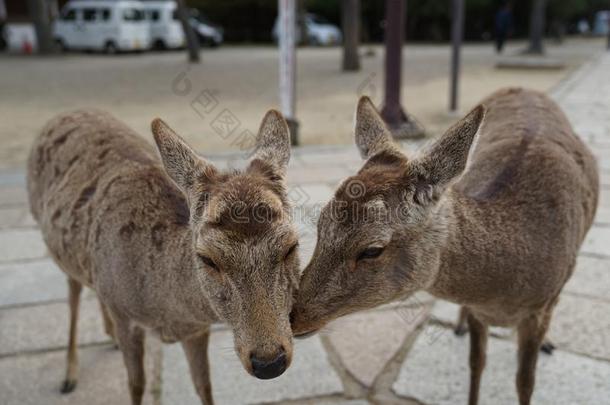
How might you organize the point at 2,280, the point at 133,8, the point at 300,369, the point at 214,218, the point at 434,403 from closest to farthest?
the point at 214,218, the point at 434,403, the point at 300,369, the point at 2,280, the point at 133,8

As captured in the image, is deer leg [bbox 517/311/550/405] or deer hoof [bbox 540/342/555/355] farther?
deer hoof [bbox 540/342/555/355]

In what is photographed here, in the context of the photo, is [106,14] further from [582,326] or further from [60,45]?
[582,326]

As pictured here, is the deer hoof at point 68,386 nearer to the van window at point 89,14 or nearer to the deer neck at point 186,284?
the deer neck at point 186,284

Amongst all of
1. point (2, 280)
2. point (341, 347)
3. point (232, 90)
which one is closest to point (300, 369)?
point (341, 347)

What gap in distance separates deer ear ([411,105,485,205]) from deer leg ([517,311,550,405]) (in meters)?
0.95

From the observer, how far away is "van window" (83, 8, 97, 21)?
27.4m

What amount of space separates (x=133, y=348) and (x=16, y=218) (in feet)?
11.5

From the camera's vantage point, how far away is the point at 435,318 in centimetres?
382

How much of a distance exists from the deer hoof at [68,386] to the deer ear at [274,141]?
1.82 m

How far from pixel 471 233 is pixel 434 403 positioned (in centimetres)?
107

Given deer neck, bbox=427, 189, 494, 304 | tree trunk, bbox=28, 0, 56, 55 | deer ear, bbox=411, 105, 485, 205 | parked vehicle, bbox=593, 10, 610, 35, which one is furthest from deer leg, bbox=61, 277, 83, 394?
parked vehicle, bbox=593, 10, 610, 35

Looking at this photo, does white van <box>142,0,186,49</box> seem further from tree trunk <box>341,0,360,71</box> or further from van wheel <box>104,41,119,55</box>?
tree trunk <box>341,0,360,71</box>

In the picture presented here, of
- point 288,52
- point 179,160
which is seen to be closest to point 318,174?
point 288,52

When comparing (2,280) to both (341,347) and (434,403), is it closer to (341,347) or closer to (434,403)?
(341,347)
